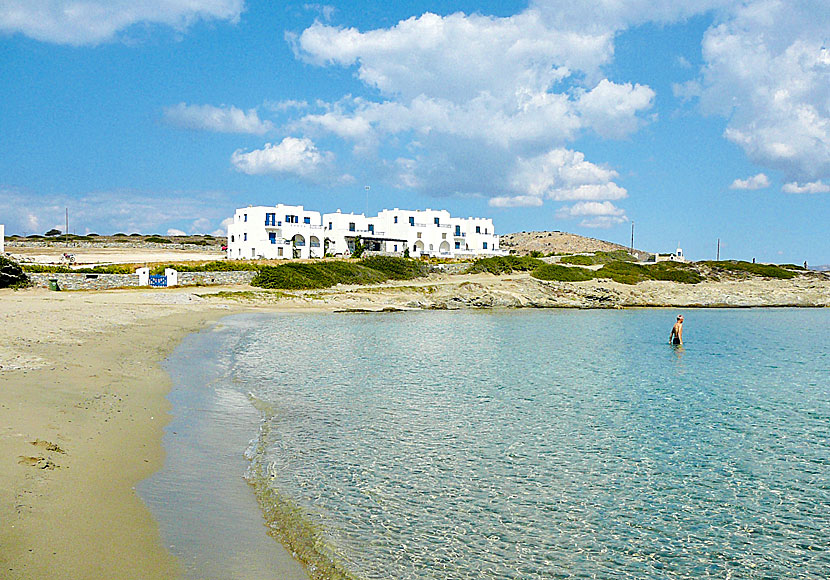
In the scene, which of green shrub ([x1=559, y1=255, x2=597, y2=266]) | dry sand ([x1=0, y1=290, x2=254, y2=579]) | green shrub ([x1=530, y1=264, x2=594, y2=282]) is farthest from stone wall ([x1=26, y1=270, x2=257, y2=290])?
green shrub ([x1=559, y1=255, x2=597, y2=266])

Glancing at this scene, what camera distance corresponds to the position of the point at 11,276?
1870 inches

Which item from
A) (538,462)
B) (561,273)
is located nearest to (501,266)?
(561,273)

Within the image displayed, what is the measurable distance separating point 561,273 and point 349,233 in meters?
36.9

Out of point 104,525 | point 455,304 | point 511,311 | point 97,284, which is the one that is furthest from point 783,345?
point 97,284

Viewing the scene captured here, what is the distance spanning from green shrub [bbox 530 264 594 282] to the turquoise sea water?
156 feet

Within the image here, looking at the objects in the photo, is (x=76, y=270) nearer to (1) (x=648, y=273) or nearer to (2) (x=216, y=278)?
(2) (x=216, y=278)

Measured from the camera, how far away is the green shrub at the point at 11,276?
4700 cm

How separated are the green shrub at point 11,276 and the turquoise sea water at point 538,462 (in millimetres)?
29446

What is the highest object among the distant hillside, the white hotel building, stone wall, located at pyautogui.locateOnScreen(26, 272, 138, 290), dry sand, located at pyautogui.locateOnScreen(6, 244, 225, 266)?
the distant hillside

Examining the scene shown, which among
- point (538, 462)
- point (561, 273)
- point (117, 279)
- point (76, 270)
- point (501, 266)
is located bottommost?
point (538, 462)

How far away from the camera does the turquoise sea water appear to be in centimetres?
828

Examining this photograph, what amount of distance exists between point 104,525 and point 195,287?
165 feet

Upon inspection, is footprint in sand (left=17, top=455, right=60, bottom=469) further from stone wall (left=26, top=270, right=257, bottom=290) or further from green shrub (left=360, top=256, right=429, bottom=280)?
green shrub (left=360, top=256, right=429, bottom=280)

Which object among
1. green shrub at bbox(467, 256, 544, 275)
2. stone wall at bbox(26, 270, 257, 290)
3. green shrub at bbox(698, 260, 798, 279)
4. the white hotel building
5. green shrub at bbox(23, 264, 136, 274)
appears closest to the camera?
stone wall at bbox(26, 270, 257, 290)
